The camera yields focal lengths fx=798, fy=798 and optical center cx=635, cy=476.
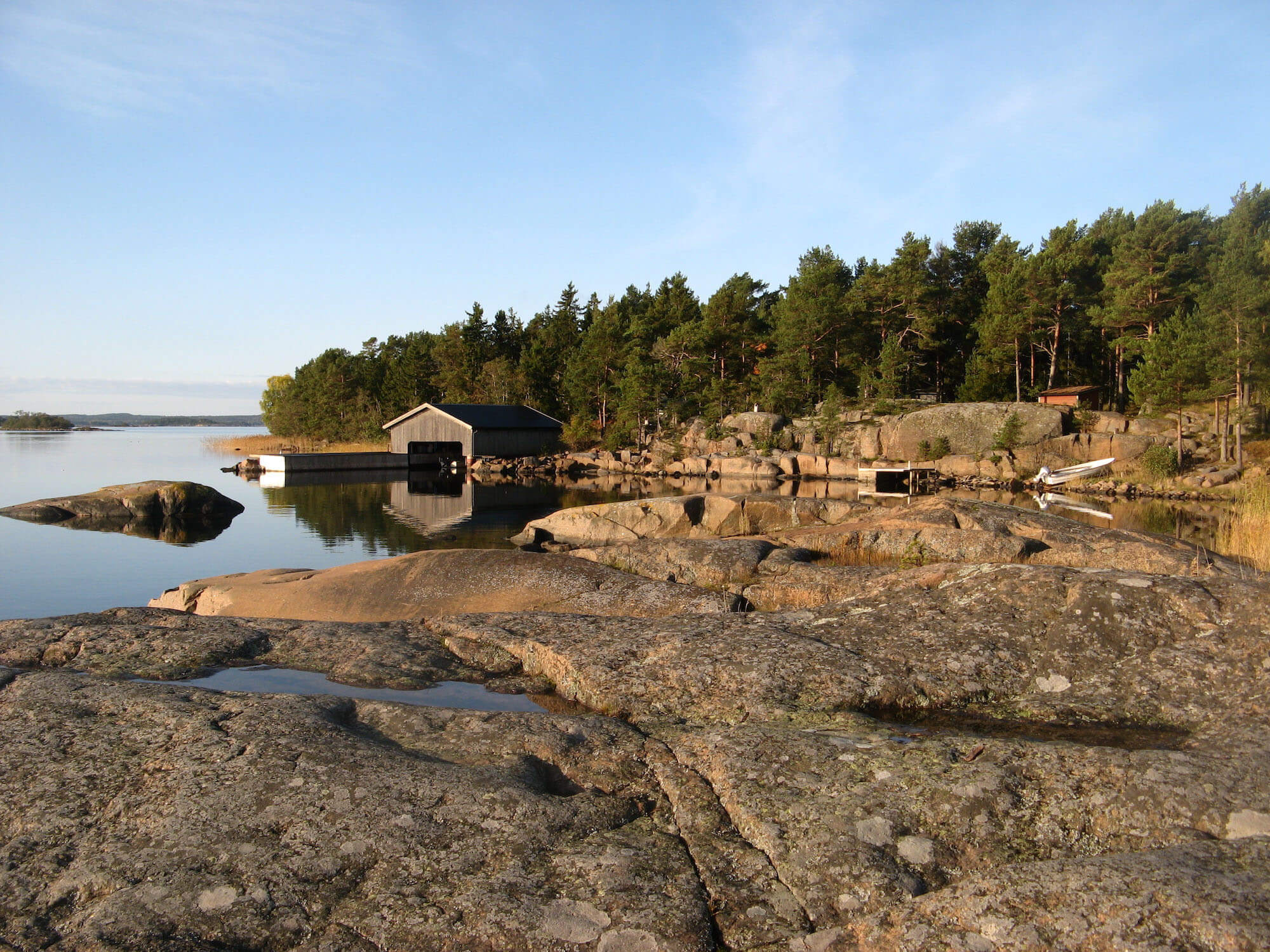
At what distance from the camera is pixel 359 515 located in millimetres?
34906

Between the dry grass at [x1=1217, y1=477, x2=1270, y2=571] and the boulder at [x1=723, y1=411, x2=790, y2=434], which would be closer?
the dry grass at [x1=1217, y1=477, x2=1270, y2=571]

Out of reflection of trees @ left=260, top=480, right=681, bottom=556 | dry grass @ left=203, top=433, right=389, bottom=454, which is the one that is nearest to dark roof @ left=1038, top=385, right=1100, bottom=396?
reflection of trees @ left=260, top=480, right=681, bottom=556

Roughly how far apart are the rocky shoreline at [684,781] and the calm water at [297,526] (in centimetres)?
1348

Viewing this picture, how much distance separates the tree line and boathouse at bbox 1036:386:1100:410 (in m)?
3.34

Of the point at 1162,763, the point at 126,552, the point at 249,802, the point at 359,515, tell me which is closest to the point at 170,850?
the point at 249,802

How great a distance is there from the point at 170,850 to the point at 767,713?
12.4 ft

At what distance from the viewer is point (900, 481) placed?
46.3 m

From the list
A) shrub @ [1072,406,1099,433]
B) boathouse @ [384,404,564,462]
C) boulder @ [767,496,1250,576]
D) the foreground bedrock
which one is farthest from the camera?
boathouse @ [384,404,564,462]

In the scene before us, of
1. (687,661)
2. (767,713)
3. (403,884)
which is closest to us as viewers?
(403,884)

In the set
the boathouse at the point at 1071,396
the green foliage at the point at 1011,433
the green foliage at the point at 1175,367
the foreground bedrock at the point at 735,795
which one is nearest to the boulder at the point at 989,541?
the foreground bedrock at the point at 735,795

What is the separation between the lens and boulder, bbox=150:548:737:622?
10.5 m

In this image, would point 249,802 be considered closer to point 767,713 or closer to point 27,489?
point 767,713

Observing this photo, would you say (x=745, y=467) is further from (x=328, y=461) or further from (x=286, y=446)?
(x=286, y=446)

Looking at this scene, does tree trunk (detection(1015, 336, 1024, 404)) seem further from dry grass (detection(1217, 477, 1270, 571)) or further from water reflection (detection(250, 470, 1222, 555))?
dry grass (detection(1217, 477, 1270, 571))
